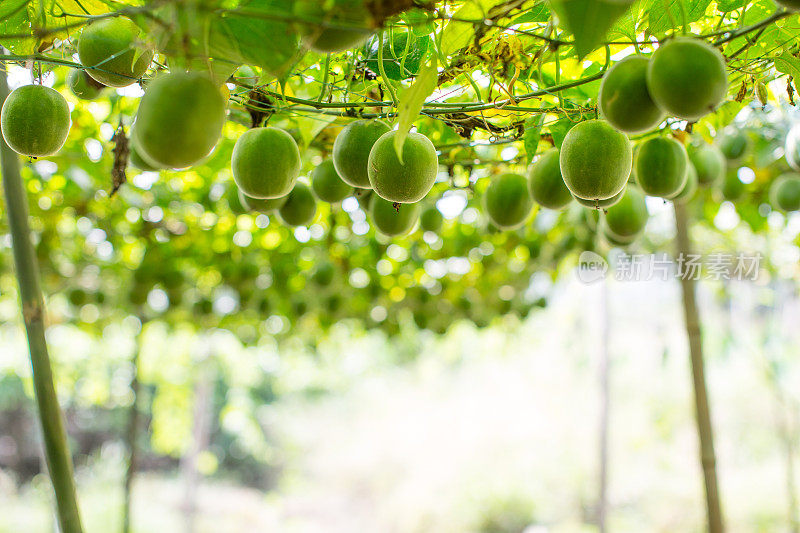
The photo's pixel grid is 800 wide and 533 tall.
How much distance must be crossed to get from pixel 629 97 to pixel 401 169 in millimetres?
302

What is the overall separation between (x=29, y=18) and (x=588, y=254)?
2.44 m

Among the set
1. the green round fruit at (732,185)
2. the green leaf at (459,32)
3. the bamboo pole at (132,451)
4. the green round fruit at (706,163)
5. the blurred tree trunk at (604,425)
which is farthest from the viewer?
the blurred tree trunk at (604,425)

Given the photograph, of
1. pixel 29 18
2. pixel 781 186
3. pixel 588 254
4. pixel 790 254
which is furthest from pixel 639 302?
pixel 29 18

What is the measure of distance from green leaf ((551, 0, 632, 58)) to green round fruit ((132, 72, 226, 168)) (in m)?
0.36

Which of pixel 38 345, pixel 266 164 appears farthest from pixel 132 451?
pixel 266 164

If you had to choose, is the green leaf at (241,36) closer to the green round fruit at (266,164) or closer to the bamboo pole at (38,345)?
the green round fruit at (266,164)

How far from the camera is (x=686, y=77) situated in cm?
67

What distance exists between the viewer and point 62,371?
335 inches

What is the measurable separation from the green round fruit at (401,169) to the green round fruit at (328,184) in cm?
26

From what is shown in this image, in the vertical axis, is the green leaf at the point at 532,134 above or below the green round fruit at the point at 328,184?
above

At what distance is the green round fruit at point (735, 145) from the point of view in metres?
1.87

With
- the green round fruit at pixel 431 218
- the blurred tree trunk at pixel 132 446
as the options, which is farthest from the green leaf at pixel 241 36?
the blurred tree trunk at pixel 132 446

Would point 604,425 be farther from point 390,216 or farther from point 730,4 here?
point 730,4

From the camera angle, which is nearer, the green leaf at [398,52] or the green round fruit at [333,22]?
the green round fruit at [333,22]
